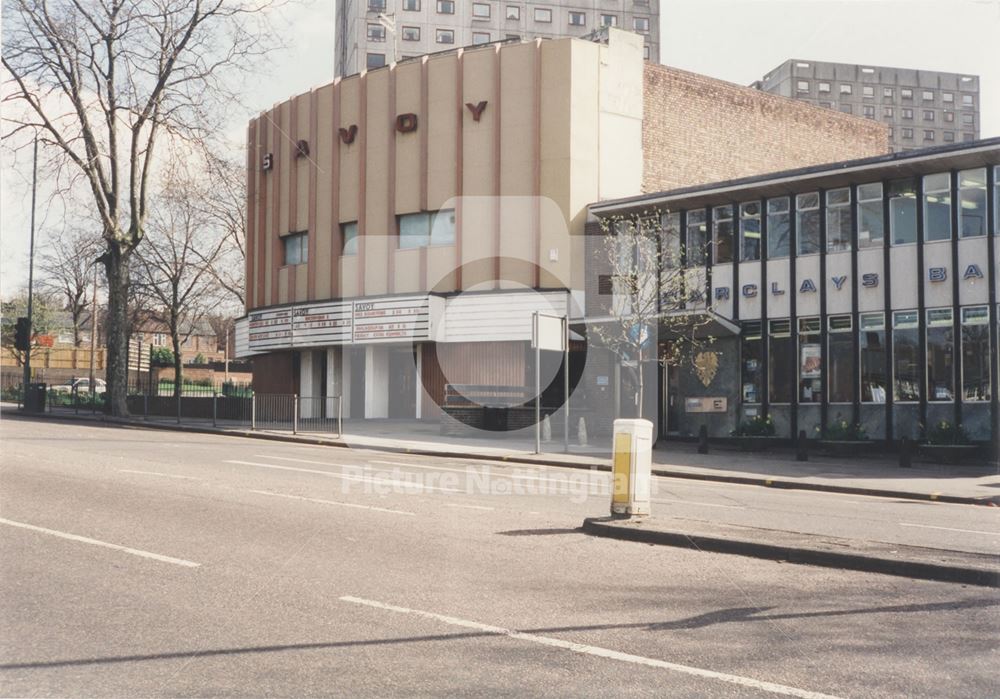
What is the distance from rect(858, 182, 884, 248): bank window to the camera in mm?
25375

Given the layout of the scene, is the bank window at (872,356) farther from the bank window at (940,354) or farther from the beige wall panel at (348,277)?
the beige wall panel at (348,277)

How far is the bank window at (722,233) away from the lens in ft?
93.7

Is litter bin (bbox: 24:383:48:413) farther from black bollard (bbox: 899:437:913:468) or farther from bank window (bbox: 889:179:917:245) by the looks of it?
black bollard (bbox: 899:437:913:468)

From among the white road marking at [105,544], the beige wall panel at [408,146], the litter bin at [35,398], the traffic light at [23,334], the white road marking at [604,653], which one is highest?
the beige wall panel at [408,146]

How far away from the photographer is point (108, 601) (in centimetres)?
655

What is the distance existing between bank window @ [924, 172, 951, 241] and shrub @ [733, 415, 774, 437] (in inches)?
250

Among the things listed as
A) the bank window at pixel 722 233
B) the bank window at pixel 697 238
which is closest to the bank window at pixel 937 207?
the bank window at pixel 722 233

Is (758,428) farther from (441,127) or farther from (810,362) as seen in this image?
(441,127)

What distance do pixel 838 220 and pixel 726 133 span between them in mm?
12055

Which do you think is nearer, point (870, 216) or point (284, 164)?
point (870, 216)

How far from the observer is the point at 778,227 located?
27.5 metres

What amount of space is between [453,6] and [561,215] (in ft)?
178

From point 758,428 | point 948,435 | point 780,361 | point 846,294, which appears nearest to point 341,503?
point 948,435

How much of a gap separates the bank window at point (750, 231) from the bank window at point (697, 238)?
125 centimetres
